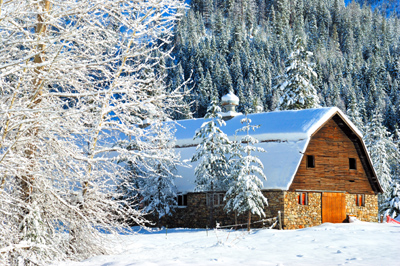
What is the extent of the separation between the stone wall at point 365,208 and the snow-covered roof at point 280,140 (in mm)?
4359

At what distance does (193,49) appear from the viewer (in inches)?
5231

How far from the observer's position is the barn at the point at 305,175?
2553cm

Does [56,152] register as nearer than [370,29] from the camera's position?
Yes

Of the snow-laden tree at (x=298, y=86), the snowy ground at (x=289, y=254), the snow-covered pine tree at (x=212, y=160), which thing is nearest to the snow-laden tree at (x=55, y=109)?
the snowy ground at (x=289, y=254)

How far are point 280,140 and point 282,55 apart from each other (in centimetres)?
11943

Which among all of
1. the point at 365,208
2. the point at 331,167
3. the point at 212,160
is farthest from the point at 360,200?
the point at 212,160

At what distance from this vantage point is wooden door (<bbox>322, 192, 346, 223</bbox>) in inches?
1069

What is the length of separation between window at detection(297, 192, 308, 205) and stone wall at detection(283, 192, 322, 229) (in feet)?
0.65

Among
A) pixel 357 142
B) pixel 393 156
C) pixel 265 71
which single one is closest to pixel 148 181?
pixel 357 142

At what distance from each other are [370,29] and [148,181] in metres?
168

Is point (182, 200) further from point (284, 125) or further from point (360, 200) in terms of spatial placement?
point (360, 200)

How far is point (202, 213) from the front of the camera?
2733 cm

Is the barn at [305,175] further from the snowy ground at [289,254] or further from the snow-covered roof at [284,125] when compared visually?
the snowy ground at [289,254]

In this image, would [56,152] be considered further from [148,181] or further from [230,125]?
[230,125]
